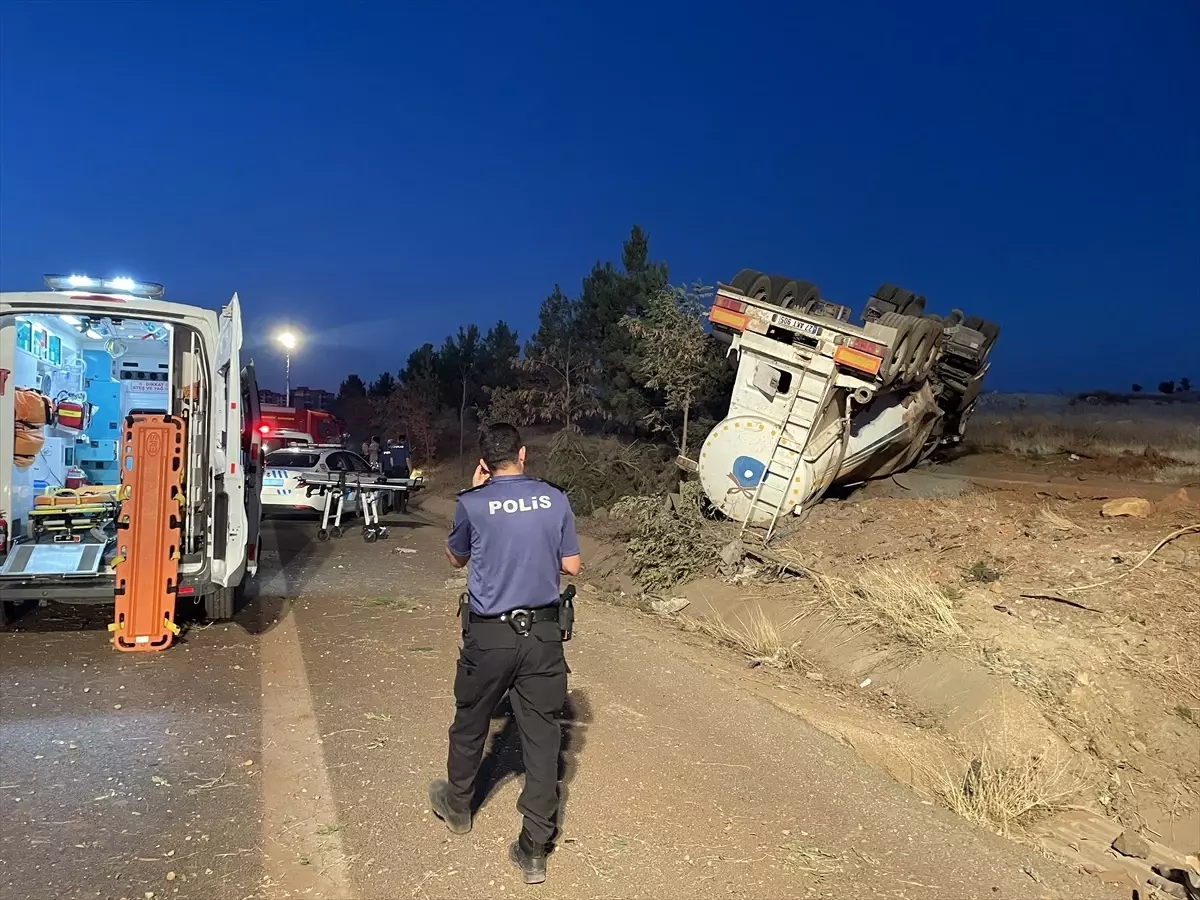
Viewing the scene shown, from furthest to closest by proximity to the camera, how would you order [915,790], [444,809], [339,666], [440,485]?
[440,485] → [339,666] → [915,790] → [444,809]

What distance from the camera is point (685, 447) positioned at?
52.2 ft

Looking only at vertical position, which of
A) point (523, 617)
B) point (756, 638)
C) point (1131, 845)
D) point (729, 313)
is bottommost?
point (1131, 845)

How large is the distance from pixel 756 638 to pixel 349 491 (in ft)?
28.6

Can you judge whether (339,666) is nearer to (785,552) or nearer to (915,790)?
(915,790)

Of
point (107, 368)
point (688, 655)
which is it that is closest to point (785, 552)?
point (688, 655)

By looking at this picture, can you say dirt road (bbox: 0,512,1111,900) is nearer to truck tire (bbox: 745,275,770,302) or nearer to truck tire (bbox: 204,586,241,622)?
truck tire (bbox: 204,586,241,622)

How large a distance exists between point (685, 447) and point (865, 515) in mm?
5498

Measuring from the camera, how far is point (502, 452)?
12.5 ft

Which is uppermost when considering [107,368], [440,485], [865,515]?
[107,368]

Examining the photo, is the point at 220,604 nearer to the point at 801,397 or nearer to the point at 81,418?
the point at 81,418

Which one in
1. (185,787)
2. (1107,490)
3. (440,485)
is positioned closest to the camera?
(185,787)

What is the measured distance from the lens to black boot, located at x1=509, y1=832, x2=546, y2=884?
3467 mm

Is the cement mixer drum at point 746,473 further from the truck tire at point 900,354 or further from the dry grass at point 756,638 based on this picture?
the dry grass at point 756,638

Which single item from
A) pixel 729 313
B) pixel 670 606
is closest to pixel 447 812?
pixel 670 606
